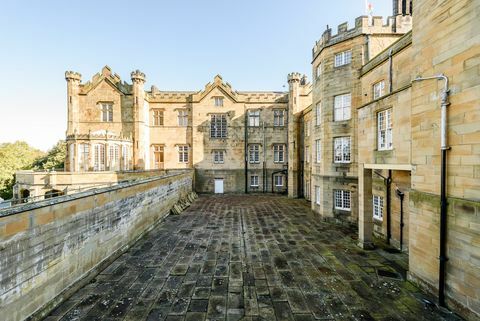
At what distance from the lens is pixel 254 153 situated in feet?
86.4

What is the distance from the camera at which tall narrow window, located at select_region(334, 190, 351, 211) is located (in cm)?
1297

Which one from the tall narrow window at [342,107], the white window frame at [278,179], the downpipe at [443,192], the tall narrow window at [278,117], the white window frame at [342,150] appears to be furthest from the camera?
the tall narrow window at [278,117]

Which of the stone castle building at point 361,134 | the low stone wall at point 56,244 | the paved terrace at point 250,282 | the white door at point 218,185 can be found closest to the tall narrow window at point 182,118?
the stone castle building at point 361,134

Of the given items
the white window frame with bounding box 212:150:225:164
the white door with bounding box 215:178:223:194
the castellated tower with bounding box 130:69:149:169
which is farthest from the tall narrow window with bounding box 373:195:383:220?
the castellated tower with bounding box 130:69:149:169

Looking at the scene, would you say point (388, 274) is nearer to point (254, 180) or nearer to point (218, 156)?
point (254, 180)

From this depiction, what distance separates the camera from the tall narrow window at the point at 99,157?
69.6ft

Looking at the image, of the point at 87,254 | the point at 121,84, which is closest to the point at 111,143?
the point at 121,84

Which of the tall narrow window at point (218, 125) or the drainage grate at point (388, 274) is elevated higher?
the tall narrow window at point (218, 125)

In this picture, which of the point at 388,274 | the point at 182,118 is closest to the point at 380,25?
the point at 388,274

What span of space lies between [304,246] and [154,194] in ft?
29.4

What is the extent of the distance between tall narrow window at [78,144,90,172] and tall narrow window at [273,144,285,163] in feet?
69.8

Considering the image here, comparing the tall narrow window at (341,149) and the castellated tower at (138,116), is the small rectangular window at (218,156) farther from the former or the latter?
the tall narrow window at (341,149)

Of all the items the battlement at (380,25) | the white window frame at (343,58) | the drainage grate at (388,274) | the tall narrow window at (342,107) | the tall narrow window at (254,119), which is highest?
the battlement at (380,25)

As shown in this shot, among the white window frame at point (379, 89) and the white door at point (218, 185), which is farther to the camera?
the white door at point (218, 185)
